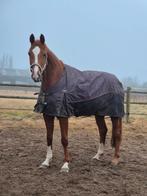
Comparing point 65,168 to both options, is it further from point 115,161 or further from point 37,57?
point 37,57

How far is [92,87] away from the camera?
689 cm

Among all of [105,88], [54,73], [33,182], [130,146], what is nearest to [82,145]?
[130,146]

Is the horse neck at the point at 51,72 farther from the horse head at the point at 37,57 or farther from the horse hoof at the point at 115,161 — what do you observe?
the horse hoof at the point at 115,161

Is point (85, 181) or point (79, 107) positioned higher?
point (79, 107)

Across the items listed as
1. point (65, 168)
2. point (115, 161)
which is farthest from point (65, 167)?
point (115, 161)

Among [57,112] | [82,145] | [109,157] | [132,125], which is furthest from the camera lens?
[132,125]

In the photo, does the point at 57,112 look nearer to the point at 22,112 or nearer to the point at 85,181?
the point at 85,181

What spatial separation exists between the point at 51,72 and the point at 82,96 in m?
0.63

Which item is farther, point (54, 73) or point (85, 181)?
point (54, 73)

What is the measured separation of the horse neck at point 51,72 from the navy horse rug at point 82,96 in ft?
0.23

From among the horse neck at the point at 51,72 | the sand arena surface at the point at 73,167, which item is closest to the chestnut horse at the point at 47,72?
the horse neck at the point at 51,72

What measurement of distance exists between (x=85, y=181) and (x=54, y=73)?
1758 millimetres

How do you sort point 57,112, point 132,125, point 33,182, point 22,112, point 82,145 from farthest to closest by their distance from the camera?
point 22,112, point 132,125, point 82,145, point 57,112, point 33,182

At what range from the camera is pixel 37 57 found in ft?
20.3
